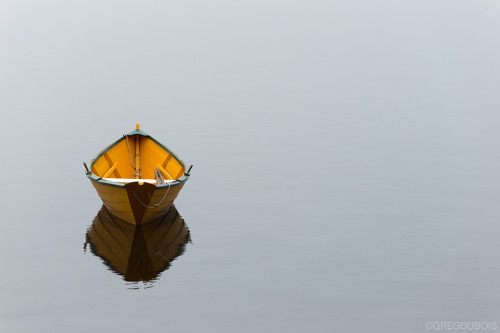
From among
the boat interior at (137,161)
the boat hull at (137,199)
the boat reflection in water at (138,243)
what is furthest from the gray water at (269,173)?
the boat interior at (137,161)

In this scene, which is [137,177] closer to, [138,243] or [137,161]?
[137,161]

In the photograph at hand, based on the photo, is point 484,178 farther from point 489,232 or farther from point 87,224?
point 87,224

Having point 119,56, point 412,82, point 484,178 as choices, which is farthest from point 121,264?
point 119,56

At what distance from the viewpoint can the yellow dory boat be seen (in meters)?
26.5

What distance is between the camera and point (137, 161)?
31.0m

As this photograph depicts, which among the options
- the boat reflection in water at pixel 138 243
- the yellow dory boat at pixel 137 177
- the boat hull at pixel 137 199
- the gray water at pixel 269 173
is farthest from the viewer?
the yellow dory boat at pixel 137 177

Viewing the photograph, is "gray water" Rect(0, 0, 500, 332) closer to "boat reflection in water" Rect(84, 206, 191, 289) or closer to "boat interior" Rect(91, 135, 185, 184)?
"boat reflection in water" Rect(84, 206, 191, 289)

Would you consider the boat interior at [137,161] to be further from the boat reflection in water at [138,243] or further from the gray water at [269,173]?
the boat reflection in water at [138,243]

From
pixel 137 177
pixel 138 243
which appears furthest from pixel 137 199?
pixel 137 177

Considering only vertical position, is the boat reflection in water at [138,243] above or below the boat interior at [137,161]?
below

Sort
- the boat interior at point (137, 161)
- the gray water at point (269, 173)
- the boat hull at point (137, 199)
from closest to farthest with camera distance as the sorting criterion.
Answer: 1. the gray water at point (269, 173)
2. the boat hull at point (137, 199)
3. the boat interior at point (137, 161)

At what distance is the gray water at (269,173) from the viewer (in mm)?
21531

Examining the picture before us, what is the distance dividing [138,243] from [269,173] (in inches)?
357

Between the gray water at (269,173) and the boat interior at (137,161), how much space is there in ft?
4.01
